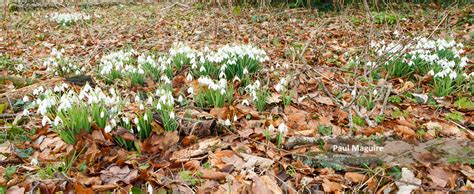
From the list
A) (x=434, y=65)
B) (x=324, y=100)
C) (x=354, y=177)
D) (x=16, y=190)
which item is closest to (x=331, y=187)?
(x=354, y=177)

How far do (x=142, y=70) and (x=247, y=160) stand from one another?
1729mm

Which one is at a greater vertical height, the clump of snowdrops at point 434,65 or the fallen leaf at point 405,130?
the clump of snowdrops at point 434,65

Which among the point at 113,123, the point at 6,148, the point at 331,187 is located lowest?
the point at 331,187

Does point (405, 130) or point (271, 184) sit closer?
point (271, 184)

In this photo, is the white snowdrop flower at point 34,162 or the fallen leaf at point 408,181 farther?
the white snowdrop flower at point 34,162

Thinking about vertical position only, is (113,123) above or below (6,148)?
above

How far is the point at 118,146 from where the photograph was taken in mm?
2266

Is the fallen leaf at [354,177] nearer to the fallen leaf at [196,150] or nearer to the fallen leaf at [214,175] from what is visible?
the fallen leaf at [214,175]

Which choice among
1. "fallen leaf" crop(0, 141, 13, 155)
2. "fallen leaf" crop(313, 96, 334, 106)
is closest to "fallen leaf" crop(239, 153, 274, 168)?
"fallen leaf" crop(313, 96, 334, 106)

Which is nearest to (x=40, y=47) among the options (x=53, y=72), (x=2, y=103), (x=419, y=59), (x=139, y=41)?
(x=139, y=41)

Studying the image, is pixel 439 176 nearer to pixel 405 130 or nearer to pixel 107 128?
pixel 405 130

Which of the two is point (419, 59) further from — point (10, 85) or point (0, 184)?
point (10, 85)

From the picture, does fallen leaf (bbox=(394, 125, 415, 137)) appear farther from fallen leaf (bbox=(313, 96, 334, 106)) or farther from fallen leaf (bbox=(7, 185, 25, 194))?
fallen leaf (bbox=(7, 185, 25, 194))

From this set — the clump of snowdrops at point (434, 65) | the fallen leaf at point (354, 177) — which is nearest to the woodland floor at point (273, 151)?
the fallen leaf at point (354, 177)
